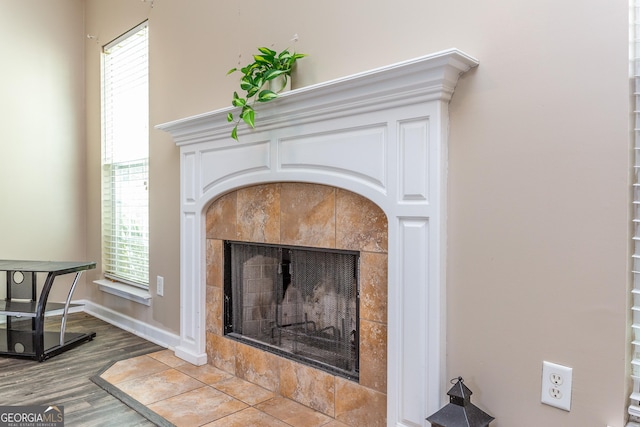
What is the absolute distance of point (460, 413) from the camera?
148cm

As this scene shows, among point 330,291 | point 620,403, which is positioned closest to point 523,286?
point 620,403

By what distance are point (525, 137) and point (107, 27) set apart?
3.56 metres

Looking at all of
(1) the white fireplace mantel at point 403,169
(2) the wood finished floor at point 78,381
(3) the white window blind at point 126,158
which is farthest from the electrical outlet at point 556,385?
(3) the white window blind at point 126,158

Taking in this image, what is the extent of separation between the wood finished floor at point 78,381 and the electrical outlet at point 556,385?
1.60m

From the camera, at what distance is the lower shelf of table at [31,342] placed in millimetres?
2811

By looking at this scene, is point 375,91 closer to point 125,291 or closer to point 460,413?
point 460,413

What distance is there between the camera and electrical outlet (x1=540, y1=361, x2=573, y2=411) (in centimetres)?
139

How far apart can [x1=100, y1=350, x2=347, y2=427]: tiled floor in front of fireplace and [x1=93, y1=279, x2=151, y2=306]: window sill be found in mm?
569

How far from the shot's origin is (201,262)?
275 centimetres

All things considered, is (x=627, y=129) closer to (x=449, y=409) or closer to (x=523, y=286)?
(x=523, y=286)

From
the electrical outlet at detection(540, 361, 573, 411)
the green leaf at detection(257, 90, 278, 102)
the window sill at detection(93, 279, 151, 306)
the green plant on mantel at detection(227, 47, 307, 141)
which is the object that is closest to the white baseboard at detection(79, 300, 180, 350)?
the window sill at detection(93, 279, 151, 306)

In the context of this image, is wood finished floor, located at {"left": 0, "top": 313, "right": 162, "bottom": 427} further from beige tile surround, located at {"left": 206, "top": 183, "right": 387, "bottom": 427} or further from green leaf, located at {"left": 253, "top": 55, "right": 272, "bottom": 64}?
green leaf, located at {"left": 253, "top": 55, "right": 272, "bottom": 64}

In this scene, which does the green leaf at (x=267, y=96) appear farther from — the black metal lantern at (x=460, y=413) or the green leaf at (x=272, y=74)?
the black metal lantern at (x=460, y=413)

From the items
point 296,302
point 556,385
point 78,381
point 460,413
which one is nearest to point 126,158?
point 78,381
